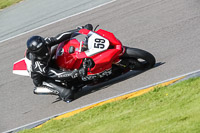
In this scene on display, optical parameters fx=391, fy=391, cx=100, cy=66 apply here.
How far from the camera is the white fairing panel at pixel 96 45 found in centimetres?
819

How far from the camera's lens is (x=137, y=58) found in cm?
838

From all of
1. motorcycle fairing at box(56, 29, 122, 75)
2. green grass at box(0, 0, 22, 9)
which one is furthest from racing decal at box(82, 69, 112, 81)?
green grass at box(0, 0, 22, 9)

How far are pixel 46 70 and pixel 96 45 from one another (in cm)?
131

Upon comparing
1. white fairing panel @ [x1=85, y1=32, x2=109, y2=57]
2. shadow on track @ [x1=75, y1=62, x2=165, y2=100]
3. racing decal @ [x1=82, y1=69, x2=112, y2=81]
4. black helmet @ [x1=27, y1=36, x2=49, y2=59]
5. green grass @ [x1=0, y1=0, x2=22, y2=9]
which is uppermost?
black helmet @ [x1=27, y1=36, x2=49, y2=59]

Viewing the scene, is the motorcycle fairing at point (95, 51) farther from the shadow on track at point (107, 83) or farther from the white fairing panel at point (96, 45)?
the shadow on track at point (107, 83)

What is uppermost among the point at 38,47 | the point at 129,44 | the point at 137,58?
the point at 38,47

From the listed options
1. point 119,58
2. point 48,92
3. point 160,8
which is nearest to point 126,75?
point 119,58

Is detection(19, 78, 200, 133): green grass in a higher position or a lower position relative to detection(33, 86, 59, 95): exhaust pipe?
higher

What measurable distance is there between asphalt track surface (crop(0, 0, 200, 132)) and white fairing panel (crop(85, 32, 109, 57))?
963 mm

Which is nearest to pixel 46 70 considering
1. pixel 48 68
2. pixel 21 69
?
pixel 48 68

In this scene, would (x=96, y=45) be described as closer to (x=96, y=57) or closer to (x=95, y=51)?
(x=95, y=51)

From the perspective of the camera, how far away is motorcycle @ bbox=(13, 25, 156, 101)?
8211 millimetres

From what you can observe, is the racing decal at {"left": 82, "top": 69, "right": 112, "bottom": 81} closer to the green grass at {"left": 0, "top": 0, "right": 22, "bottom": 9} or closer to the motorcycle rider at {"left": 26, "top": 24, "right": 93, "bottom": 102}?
the motorcycle rider at {"left": 26, "top": 24, "right": 93, "bottom": 102}

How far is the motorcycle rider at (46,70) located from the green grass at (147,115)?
3.91ft
